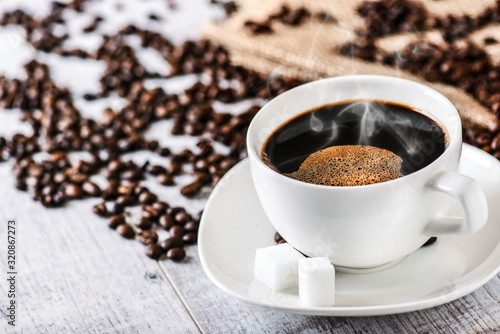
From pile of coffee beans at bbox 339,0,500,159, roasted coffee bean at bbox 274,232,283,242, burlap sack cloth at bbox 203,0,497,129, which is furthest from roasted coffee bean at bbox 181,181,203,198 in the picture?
pile of coffee beans at bbox 339,0,500,159

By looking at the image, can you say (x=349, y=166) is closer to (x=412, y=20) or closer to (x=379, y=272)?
(x=379, y=272)

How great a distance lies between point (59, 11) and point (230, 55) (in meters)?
0.82

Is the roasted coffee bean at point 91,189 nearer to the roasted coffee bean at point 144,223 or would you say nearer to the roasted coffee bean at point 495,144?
the roasted coffee bean at point 144,223

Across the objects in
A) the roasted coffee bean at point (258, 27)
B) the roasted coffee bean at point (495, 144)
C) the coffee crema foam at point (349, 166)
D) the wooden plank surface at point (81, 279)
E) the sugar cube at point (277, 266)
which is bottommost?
the wooden plank surface at point (81, 279)

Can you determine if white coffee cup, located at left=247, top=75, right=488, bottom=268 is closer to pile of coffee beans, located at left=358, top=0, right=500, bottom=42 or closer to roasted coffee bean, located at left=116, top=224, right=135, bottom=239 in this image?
roasted coffee bean, located at left=116, top=224, right=135, bottom=239

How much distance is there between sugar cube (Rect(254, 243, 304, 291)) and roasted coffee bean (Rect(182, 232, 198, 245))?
272 millimetres

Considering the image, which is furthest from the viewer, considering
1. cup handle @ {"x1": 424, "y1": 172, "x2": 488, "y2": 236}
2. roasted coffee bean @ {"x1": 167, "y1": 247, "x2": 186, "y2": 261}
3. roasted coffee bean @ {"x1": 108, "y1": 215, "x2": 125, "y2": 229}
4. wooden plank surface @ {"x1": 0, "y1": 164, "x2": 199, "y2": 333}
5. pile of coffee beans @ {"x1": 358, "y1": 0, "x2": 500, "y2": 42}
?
pile of coffee beans @ {"x1": 358, "y1": 0, "x2": 500, "y2": 42}

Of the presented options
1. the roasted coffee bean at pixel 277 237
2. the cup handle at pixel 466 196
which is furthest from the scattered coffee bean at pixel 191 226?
the cup handle at pixel 466 196

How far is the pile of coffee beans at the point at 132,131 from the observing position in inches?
55.9

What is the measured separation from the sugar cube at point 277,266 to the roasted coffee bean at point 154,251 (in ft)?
0.96

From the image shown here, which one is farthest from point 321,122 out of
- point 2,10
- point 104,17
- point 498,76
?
point 2,10

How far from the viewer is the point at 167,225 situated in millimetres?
1354

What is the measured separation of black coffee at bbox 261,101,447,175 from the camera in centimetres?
109

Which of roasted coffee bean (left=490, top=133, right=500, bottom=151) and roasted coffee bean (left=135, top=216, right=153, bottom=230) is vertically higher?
roasted coffee bean (left=490, top=133, right=500, bottom=151)
